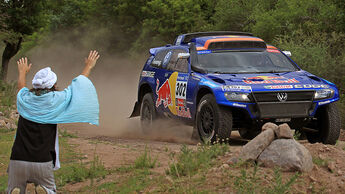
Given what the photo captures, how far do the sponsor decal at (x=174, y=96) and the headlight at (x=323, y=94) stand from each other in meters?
2.35

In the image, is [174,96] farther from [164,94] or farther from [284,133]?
[284,133]

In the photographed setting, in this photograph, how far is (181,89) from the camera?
12.2 m

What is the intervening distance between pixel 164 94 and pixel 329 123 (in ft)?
11.5

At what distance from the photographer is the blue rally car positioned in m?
10.6

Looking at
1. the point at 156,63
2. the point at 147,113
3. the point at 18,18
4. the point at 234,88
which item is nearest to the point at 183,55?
the point at 234,88

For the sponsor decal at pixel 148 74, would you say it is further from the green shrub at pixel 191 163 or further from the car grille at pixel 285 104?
the green shrub at pixel 191 163

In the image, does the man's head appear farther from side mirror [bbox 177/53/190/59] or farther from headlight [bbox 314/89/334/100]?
side mirror [bbox 177/53/190/59]

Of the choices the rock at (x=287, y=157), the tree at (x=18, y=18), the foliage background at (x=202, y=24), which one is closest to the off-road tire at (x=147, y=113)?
the foliage background at (x=202, y=24)

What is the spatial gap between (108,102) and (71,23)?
3527 centimetres

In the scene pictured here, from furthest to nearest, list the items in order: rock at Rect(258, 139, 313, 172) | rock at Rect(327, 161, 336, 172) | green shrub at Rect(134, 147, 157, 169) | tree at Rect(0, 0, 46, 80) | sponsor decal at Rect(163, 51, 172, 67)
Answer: tree at Rect(0, 0, 46, 80), sponsor decal at Rect(163, 51, 172, 67), green shrub at Rect(134, 147, 157, 169), rock at Rect(327, 161, 336, 172), rock at Rect(258, 139, 313, 172)

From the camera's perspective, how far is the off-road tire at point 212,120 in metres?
10.6

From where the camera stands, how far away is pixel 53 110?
245 inches

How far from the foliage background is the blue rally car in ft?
17.8

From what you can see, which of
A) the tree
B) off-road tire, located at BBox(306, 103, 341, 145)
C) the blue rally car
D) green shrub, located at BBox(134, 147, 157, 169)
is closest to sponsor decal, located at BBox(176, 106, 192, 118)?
the blue rally car
